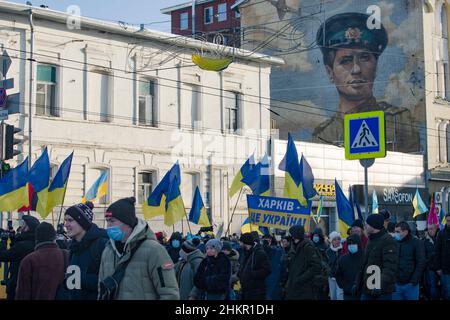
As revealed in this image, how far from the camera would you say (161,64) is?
33312 millimetres

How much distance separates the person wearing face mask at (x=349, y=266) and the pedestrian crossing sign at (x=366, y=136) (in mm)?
1488

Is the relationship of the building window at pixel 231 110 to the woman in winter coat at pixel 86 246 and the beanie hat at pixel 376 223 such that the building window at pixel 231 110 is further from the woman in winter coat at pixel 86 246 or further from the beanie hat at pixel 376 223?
the woman in winter coat at pixel 86 246

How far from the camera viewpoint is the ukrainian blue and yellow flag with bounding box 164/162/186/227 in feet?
66.9

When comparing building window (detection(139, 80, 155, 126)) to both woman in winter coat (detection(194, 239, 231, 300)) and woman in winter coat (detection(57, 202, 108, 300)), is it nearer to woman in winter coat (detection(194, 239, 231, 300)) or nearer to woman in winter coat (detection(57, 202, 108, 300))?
woman in winter coat (detection(194, 239, 231, 300))

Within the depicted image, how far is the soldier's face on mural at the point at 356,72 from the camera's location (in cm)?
4675

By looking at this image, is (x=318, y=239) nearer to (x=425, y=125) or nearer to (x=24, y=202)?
(x=24, y=202)

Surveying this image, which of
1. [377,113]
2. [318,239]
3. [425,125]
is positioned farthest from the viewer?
[425,125]

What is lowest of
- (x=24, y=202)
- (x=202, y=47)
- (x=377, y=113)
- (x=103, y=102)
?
(x=24, y=202)

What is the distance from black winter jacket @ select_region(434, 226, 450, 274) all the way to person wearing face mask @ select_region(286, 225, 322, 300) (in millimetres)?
3354

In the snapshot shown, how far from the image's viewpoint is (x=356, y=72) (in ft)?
154

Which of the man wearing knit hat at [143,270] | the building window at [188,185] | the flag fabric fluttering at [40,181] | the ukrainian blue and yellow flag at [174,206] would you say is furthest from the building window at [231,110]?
the man wearing knit hat at [143,270]

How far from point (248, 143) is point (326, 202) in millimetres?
5277

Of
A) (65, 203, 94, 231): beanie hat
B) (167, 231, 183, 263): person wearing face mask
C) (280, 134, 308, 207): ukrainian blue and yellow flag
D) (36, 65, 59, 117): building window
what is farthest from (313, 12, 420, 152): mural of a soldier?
(65, 203, 94, 231): beanie hat

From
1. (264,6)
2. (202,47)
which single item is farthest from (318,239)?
(264,6)
